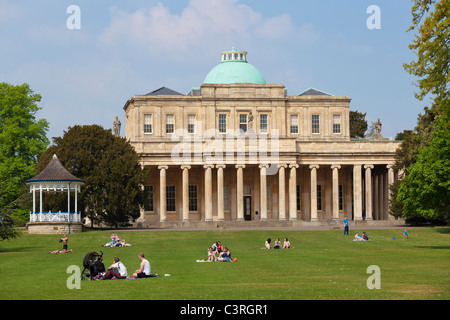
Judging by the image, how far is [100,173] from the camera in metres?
75.0

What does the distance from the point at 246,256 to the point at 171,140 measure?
50.0 metres

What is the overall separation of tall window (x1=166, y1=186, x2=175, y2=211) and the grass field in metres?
31.7

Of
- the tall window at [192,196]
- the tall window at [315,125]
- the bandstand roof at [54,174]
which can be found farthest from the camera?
the tall window at [315,125]

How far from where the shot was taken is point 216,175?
300ft

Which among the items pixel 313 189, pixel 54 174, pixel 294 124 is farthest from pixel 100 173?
pixel 294 124

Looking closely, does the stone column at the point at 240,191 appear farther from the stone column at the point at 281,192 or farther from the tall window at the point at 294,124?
the tall window at the point at 294,124

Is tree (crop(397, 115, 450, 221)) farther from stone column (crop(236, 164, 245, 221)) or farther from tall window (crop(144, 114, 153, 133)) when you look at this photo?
tall window (crop(144, 114, 153, 133))

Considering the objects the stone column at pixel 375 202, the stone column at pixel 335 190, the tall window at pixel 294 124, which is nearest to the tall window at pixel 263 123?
the tall window at pixel 294 124

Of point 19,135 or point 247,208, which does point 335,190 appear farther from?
point 19,135

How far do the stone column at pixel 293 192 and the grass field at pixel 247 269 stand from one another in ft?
84.6

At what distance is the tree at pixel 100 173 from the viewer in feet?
244
